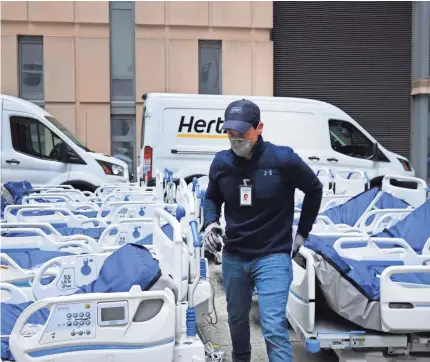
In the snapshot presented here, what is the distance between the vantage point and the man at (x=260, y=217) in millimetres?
3066

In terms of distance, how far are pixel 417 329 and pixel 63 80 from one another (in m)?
11.3

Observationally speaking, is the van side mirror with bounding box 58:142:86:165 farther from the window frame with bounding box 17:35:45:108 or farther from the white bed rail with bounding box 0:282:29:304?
the white bed rail with bounding box 0:282:29:304

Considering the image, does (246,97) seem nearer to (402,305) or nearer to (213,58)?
(213,58)

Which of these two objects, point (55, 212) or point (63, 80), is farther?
point (63, 80)

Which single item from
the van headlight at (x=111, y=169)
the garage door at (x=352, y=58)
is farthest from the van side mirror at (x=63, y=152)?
the garage door at (x=352, y=58)

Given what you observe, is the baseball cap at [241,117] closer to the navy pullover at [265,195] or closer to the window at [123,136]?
the navy pullover at [265,195]

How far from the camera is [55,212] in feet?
21.3

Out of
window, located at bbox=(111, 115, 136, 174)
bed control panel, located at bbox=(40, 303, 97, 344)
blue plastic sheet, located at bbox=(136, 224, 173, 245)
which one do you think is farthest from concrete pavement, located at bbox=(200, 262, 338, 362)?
window, located at bbox=(111, 115, 136, 174)

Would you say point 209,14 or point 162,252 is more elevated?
point 209,14

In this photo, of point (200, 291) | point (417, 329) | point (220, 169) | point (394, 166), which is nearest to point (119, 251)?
point (200, 291)

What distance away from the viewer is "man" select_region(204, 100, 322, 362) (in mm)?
3066

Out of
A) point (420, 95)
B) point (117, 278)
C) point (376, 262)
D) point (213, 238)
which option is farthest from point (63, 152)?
point (420, 95)

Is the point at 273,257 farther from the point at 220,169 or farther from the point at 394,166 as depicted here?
the point at 394,166

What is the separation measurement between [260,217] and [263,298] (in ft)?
1.49
